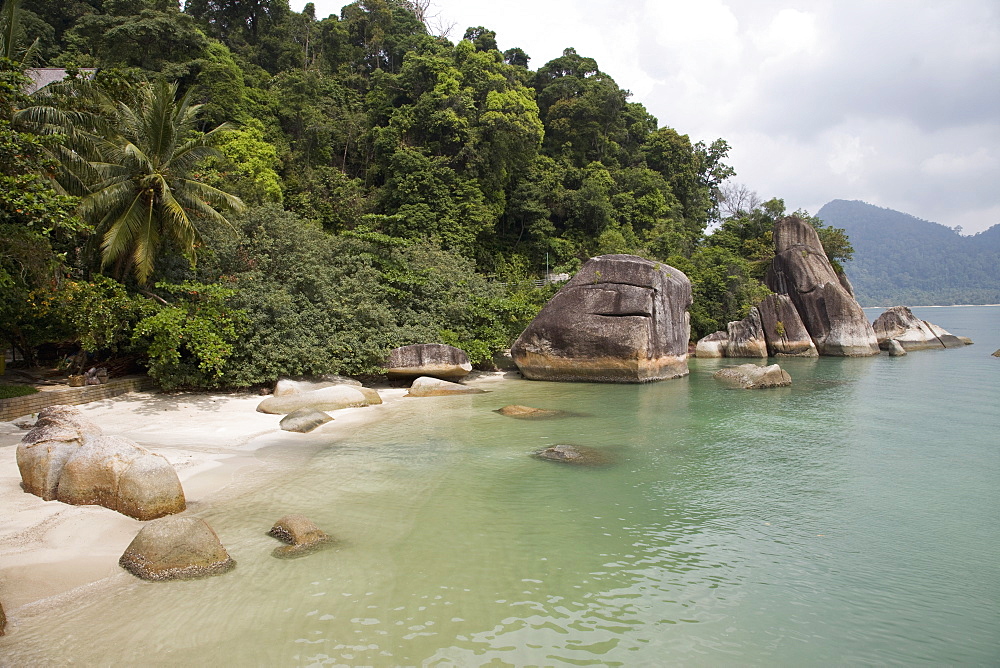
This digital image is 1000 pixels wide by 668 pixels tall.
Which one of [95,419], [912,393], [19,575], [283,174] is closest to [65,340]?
[95,419]

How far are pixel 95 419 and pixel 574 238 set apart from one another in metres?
28.6

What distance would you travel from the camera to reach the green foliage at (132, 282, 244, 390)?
13.4 metres

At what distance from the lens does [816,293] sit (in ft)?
102

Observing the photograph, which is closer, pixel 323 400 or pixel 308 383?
pixel 323 400

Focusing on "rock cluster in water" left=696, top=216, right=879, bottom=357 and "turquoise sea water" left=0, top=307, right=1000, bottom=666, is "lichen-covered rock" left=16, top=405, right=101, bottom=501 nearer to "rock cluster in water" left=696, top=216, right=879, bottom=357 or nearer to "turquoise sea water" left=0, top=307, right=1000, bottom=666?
"turquoise sea water" left=0, top=307, right=1000, bottom=666

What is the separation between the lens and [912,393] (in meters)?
18.2

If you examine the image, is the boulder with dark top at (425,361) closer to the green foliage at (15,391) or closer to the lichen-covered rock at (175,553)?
the green foliage at (15,391)

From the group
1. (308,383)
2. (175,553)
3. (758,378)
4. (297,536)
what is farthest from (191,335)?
(758,378)

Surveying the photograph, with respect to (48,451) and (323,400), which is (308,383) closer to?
(323,400)

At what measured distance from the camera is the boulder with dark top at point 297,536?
6.54m

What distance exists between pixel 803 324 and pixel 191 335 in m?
28.9

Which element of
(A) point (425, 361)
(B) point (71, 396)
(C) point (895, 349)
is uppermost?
(C) point (895, 349)

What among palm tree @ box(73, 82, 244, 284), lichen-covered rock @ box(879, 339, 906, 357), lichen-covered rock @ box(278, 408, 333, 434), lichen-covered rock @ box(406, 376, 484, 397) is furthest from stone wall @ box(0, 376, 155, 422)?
lichen-covered rock @ box(879, 339, 906, 357)

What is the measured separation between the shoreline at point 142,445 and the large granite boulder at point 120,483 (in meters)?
0.13
